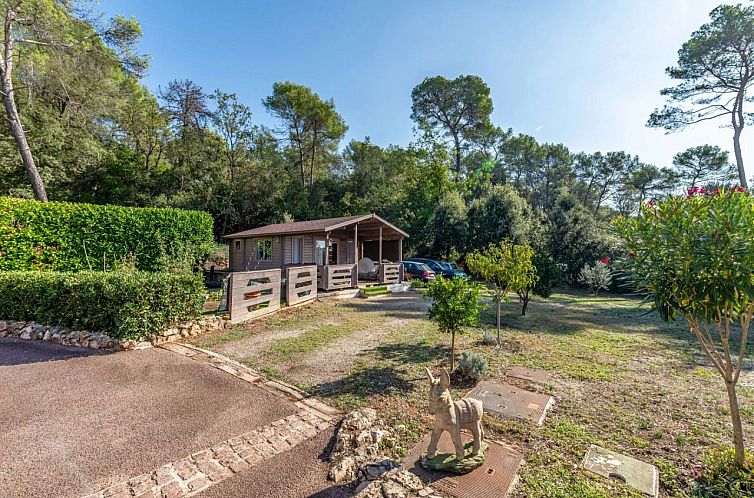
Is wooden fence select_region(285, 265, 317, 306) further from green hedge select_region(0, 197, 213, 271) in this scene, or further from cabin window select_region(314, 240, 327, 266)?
green hedge select_region(0, 197, 213, 271)

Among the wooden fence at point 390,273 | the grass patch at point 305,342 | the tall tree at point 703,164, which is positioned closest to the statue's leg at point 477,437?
the grass patch at point 305,342

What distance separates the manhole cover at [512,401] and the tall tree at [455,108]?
28097 millimetres

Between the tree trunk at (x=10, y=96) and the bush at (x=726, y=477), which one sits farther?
the tree trunk at (x=10, y=96)

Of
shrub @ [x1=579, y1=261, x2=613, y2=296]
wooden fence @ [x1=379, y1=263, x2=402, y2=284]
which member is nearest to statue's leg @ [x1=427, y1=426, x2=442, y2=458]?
wooden fence @ [x1=379, y1=263, x2=402, y2=284]

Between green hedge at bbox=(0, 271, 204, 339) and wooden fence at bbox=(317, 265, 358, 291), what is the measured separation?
228 inches

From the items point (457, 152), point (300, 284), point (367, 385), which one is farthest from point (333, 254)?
point (457, 152)

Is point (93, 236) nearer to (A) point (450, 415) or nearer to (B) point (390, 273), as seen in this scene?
(B) point (390, 273)

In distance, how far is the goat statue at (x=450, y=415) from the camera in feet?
9.19

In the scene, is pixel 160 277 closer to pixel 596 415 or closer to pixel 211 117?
pixel 596 415

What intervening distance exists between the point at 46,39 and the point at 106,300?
1222 centimetres

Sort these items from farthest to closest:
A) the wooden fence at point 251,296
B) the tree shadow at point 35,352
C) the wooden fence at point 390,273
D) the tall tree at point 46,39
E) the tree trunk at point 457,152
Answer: the tree trunk at point 457,152 → the wooden fence at point 390,273 → the tall tree at point 46,39 → the wooden fence at point 251,296 → the tree shadow at point 35,352

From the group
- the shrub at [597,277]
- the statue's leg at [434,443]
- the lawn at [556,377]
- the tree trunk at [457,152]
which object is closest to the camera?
the statue's leg at [434,443]

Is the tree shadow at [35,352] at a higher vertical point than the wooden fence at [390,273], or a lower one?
lower

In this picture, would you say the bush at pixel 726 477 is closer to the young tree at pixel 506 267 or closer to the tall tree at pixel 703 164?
the young tree at pixel 506 267
